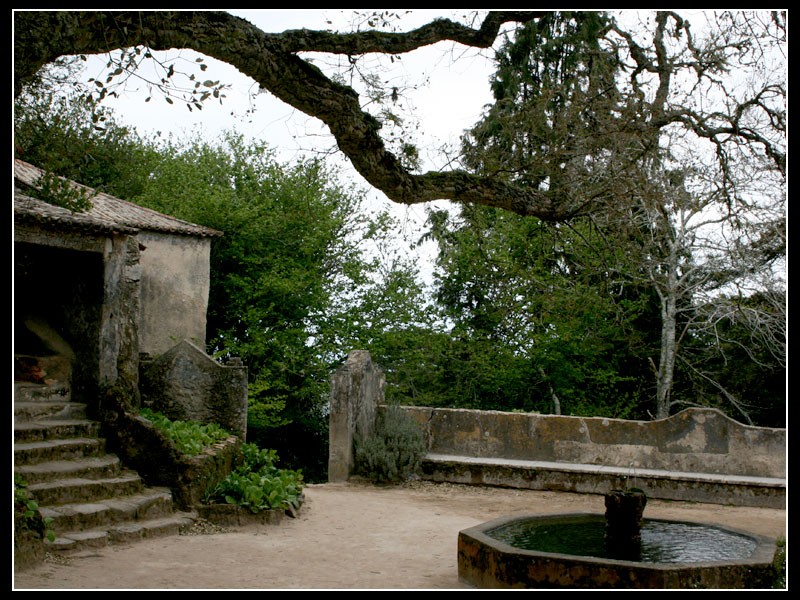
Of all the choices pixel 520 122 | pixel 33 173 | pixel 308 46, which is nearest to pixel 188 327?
pixel 33 173

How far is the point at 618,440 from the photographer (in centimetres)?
1266

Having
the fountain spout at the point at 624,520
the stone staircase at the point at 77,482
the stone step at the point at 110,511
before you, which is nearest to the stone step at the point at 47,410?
the stone staircase at the point at 77,482

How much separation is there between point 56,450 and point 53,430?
36 cm

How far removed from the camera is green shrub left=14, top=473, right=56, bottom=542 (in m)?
6.67

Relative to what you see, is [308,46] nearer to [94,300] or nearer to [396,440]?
[94,300]

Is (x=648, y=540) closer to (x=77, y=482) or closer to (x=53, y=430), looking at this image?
(x=77, y=482)

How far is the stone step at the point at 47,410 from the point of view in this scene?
9414mm

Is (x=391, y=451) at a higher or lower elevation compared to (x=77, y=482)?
lower

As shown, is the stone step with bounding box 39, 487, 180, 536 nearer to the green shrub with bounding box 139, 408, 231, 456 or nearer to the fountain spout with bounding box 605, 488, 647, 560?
the green shrub with bounding box 139, 408, 231, 456

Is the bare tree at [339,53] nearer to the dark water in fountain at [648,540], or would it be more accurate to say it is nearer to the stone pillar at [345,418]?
the dark water in fountain at [648,540]

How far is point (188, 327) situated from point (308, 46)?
1224 cm

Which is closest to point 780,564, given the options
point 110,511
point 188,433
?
point 110,511

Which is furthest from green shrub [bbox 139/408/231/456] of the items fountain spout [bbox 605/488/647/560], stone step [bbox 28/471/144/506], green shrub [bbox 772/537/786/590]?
green shrub [bbox 772/537/786/590]

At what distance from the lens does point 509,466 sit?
12.4 metres
